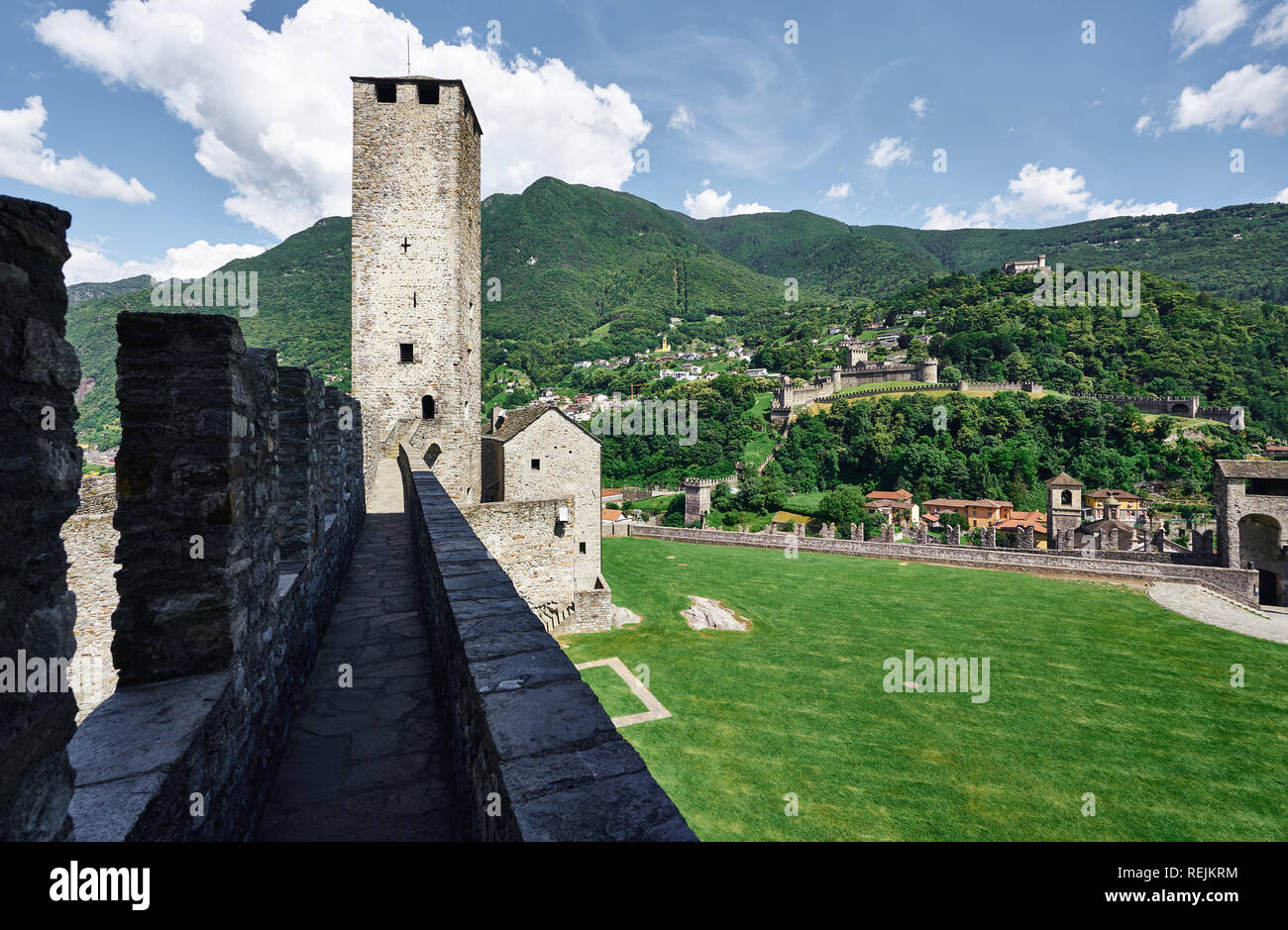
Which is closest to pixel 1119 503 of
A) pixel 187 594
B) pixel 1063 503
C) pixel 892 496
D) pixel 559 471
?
pixel 1063 503

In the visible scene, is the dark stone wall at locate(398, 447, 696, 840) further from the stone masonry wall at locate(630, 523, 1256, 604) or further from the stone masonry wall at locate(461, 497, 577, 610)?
the stone masonry wall at locate(630, 523, 1256, 604)

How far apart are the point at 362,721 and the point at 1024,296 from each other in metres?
105

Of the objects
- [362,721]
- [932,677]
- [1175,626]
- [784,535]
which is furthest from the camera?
[784,535]

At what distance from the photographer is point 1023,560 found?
1139 inches

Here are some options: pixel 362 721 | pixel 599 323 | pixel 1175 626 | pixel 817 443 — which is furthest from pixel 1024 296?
pixel 362 721

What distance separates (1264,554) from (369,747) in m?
37.5

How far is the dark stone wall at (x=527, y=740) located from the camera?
1.51m

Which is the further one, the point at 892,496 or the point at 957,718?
the point at 892,496

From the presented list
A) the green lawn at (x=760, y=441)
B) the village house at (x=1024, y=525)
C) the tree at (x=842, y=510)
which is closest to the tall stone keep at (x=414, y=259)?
the tree at (x=842, y=510)

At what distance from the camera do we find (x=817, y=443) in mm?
62562

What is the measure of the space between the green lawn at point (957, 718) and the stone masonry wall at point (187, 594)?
9.11m

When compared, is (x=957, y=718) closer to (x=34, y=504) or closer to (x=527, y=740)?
(x=527, y=740)

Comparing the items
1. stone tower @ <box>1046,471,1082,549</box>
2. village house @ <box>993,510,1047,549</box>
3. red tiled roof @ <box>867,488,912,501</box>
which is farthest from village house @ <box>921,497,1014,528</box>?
stone tower @ <box>1046,471,1082,549</box>
